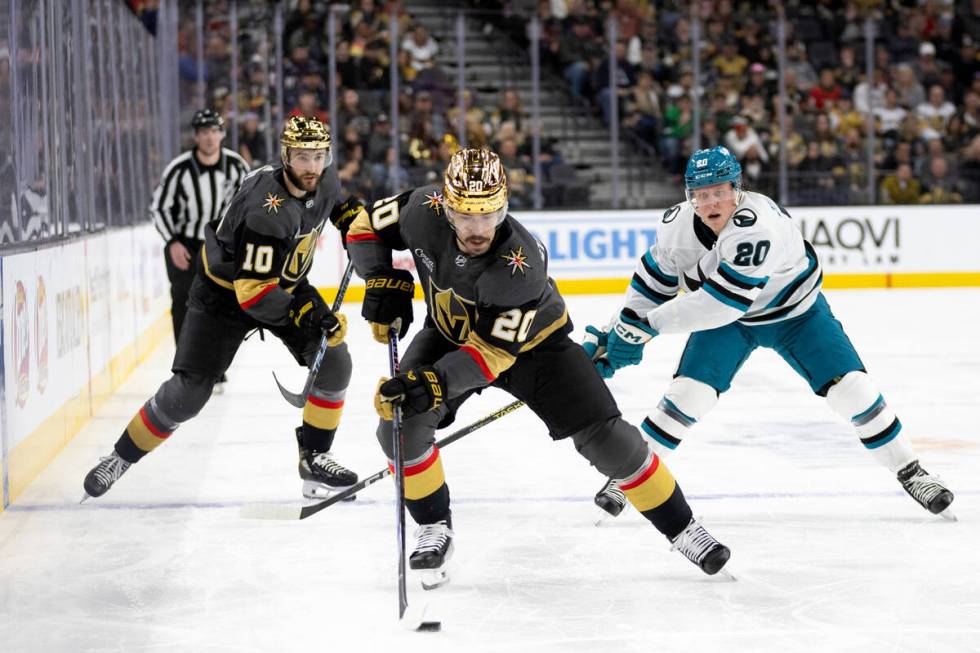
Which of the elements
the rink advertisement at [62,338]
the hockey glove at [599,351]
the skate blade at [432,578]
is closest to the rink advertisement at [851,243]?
the rink advertisement at [62,338]

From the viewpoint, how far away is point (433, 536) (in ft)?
9.72

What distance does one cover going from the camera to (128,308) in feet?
21.6

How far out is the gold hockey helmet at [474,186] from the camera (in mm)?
2627

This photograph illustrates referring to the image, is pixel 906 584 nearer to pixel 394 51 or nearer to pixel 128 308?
pixel 128 308

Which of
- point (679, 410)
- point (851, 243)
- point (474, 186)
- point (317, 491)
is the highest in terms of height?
point (474, 186)

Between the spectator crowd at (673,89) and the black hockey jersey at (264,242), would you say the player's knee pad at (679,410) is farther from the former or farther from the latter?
the spectator crowd at (673,89)

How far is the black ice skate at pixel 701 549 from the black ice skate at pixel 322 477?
3.96 ft

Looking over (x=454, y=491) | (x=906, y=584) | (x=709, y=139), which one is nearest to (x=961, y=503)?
(x=906, y=584)

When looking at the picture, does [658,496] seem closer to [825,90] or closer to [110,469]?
[110,469]

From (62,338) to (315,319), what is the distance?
1343 mm

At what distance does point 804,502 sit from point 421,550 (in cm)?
131

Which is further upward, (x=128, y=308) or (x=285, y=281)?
(x=285, y=281)

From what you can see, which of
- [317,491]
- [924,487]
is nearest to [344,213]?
[317,491]

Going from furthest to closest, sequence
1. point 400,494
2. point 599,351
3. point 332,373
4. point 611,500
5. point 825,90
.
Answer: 1. point 825,90
2. point 332,373
3. point 611,500
4. point 599,351
5. point 400,494
